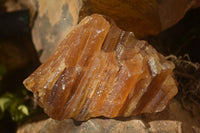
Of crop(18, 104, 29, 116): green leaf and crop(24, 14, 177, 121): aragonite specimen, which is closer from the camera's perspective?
crop(24, 14, 177, 121): aragonite specimen

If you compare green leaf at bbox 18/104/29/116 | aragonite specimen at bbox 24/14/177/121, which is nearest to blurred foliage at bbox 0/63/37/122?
green leaf at bbox 18/104/29/116

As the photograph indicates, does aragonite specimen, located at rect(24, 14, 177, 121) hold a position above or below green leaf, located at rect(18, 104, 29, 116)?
above

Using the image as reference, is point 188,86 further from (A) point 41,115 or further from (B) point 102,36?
(A) point 41,115

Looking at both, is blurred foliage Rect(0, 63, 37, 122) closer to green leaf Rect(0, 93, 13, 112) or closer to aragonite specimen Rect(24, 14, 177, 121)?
green leaf Rect(0, 93, 13, 112)

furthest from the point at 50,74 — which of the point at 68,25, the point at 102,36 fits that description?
the point at 68,25

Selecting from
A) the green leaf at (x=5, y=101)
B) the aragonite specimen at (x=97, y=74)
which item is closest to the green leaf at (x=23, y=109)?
the green leaf at (x=5, y=101)

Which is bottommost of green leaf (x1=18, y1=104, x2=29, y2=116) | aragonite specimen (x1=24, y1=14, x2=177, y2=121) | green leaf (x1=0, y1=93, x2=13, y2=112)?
green leaf (x1=18, y1=104, x2=29, y2=116)

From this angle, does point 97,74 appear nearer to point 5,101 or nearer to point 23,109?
point 23,109

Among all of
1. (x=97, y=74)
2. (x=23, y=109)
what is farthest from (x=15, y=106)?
(x=97, y=74)
